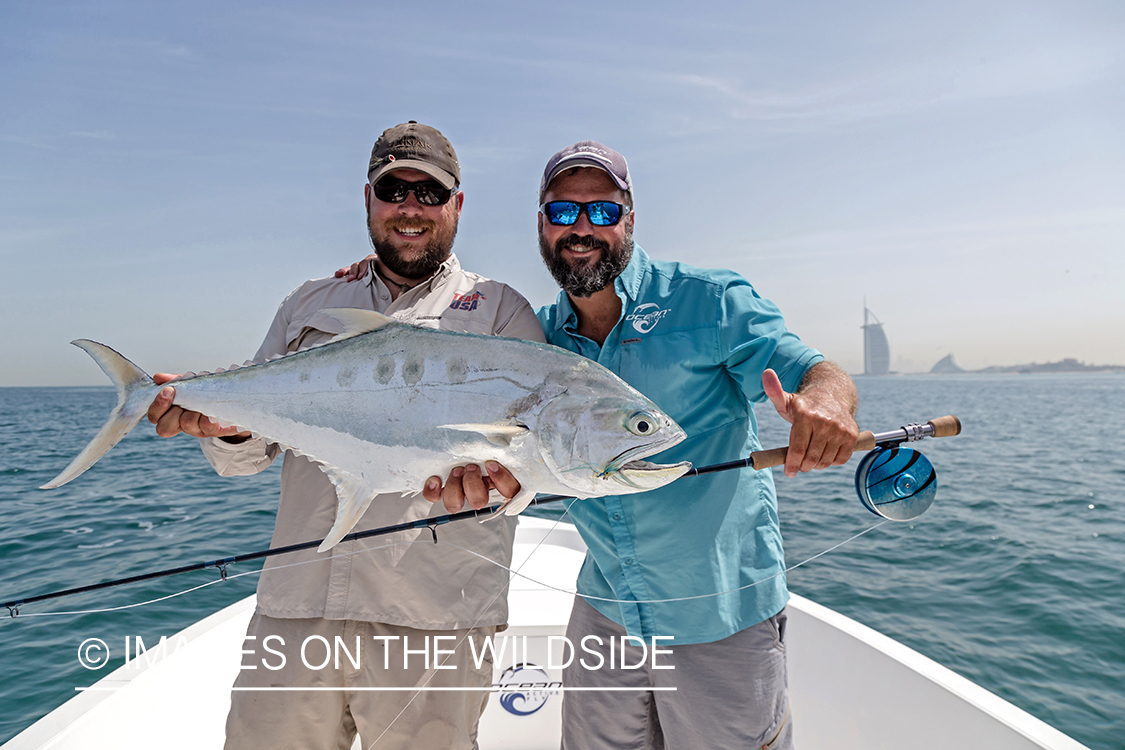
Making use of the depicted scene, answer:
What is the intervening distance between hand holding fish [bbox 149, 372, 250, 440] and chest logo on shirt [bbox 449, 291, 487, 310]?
1.08 meters

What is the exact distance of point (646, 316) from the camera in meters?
2.46

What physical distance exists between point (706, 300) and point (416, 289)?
4.10 ft

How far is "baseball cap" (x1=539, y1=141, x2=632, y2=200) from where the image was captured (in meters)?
2.50

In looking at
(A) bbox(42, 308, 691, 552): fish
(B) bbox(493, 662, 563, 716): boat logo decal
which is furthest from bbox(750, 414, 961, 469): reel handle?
(B) bbox(493, 662, 563, 716): boat logo decal

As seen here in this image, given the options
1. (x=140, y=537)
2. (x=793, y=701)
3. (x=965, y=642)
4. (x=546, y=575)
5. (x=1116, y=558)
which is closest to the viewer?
(x=793, y=701)

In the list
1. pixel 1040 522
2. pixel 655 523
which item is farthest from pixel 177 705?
pixel 1040 522

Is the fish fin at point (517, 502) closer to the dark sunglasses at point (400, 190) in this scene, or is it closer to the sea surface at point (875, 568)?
the dark sunglasses at point (400, 190)

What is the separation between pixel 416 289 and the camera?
2.62 metres

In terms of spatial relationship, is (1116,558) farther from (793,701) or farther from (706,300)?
(706,300)

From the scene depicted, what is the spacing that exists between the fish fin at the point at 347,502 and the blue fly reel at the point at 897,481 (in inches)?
67.7

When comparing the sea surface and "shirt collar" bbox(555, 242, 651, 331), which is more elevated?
"shirt collar" bbox(555, 242, 651, 331)

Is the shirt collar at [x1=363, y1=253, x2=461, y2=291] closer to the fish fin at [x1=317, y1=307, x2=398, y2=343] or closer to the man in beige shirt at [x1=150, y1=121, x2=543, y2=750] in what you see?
the man in beige shirt at [x1=150, y1=121, x2=543, y2=750]

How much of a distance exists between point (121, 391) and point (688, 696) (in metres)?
2.56

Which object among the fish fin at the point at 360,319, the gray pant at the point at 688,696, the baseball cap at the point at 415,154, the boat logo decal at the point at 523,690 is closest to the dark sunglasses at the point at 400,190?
the baseball cap at the point at 415,154
